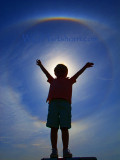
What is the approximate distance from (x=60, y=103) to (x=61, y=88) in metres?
0.56

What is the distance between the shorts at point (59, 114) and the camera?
22.5 feet

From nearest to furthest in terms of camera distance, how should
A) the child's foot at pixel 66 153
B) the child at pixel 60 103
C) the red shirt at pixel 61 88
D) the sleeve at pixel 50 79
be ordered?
the child's foot at pixel 66 153 < the child at pixel 60 103 < the red shirt at pixel 61 88 < the sleeve at pixel 50 79

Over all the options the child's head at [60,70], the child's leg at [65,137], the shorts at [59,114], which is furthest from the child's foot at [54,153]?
the child's head at [60,70]

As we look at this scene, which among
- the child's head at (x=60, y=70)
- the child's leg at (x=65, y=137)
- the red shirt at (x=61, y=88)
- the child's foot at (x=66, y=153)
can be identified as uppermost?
the child's head at (x=60, y=70)

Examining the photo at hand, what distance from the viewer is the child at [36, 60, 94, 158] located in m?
6.73

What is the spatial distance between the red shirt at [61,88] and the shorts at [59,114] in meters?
0.17

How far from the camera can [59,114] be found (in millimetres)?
7090

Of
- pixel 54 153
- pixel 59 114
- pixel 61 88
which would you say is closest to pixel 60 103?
pixel 59 114

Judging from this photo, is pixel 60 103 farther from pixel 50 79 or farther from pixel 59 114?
pixel 50 79

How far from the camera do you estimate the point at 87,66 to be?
25.8 ft

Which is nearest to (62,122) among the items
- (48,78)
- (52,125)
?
(52,125)

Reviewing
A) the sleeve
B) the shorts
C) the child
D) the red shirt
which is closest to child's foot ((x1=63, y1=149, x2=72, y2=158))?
the child

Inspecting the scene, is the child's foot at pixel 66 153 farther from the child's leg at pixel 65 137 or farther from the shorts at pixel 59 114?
the shorts at pixel 59 114

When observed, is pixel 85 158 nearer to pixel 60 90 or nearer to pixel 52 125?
pixel 52 125
